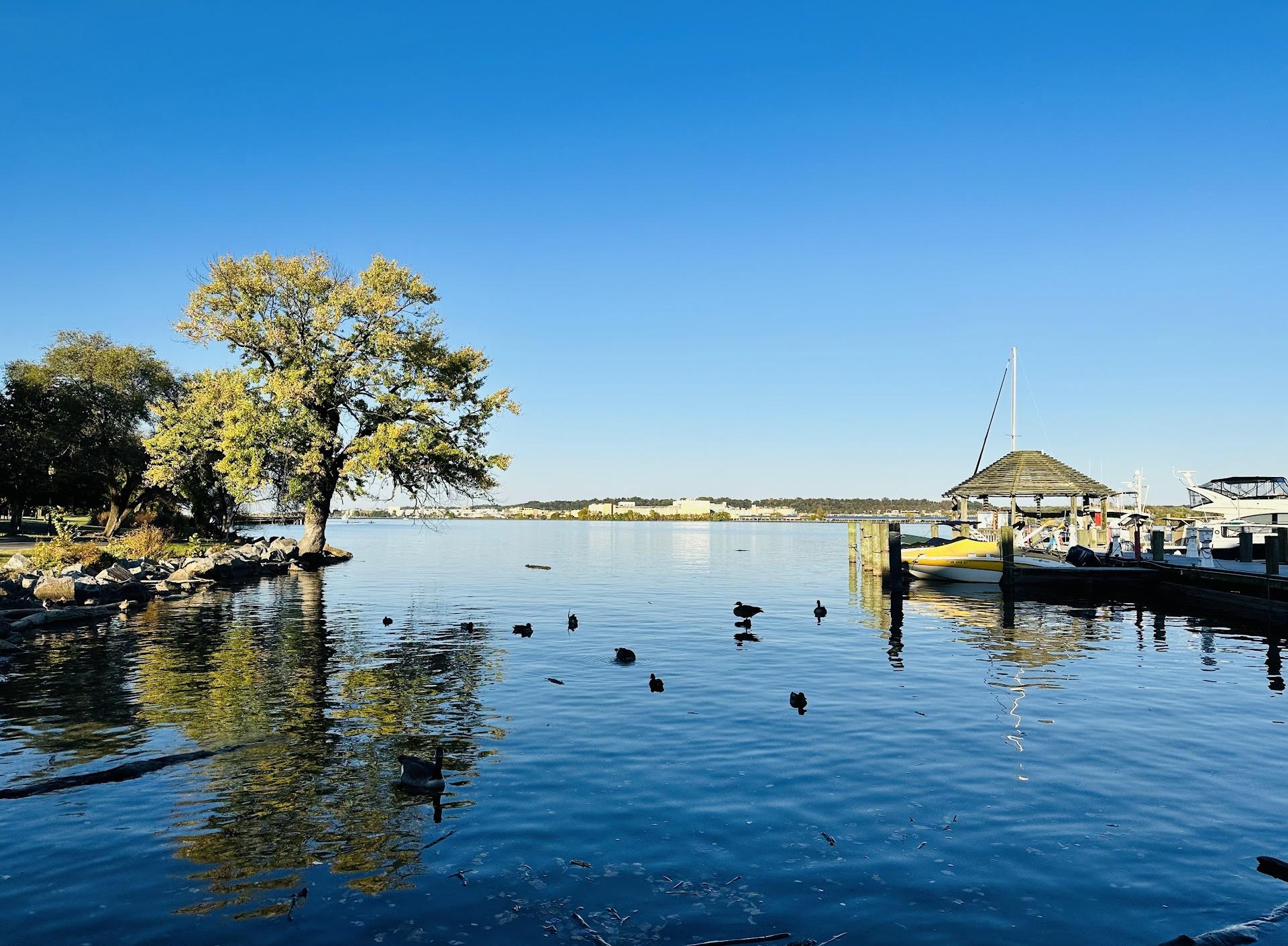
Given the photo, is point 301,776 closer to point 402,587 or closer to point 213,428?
point 402,587

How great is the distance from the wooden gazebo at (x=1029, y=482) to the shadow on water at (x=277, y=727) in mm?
37612

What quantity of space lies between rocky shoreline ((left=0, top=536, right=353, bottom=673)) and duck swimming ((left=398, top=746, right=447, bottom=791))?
1462cm

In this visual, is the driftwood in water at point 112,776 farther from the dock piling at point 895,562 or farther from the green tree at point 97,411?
the green tree at point 97,411

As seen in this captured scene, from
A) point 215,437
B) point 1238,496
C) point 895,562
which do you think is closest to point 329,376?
point 215,437

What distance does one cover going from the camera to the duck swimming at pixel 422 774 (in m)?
11.3

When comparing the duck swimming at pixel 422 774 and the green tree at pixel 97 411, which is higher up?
the green tree at pixel 97 411

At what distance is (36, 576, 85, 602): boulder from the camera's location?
30188 millimetres

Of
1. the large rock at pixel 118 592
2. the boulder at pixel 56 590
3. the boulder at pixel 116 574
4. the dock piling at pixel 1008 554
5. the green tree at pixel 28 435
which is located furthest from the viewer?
the green tree at pixel 28 435

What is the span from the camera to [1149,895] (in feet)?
28.0

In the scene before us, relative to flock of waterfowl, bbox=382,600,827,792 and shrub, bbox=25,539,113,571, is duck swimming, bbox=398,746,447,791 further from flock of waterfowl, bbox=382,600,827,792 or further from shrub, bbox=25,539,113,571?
shrub, bbox=25,539,113,571

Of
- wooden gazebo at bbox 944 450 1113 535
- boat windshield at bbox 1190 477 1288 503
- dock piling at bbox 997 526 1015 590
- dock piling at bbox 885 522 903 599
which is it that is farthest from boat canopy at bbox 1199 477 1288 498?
dock piling at bbox 885 522 903 599

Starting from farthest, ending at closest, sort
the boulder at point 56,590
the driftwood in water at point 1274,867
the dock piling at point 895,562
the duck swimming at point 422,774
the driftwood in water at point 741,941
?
the dock piling at point 895,562, the boulder at point 56,590, the duck swimming at point 422,774, the driftwood in water at point 1274,867, the driftwood in water at point 741,941

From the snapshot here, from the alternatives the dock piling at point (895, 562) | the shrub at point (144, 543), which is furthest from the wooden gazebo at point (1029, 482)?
the shrub at point (144, 543)

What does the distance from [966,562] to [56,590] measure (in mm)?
41118
